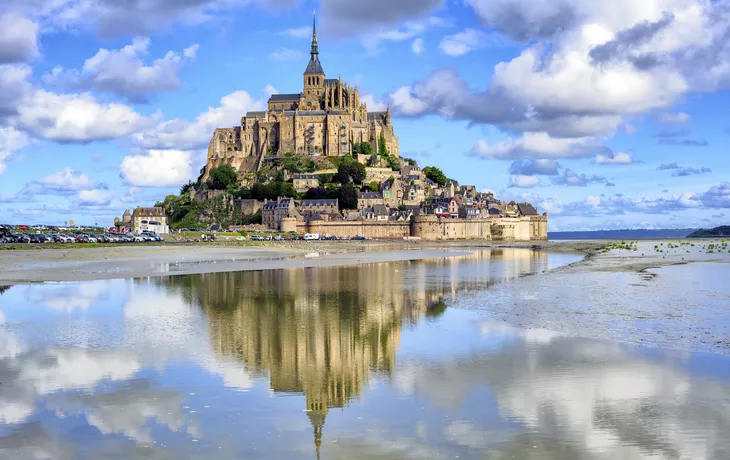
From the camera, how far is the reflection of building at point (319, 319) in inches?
423

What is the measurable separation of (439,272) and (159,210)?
66.3m

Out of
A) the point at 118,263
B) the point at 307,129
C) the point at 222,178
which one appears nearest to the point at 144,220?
the point at 222,178

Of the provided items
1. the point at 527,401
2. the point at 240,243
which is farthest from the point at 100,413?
the point at 240,243

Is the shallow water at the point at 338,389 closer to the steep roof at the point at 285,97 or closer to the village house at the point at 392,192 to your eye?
the village house at the point at 392,192

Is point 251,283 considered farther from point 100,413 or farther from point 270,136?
point 270,136

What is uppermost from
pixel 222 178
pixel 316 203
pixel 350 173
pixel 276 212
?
pixel 350 173

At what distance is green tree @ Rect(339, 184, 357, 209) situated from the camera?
87188 mm

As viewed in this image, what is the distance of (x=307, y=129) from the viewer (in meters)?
98.1

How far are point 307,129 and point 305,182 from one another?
1062 centimetres

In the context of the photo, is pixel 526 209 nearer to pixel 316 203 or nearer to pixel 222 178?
pixel 316 203

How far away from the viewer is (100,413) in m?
8.68

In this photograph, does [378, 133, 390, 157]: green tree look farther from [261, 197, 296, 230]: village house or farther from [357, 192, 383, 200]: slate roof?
[261, 197, 296, 230]: village house

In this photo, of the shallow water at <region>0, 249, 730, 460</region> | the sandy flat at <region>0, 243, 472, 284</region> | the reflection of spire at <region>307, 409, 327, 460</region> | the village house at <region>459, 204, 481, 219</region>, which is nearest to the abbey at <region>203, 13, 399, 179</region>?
the village house at <region>459, 204, 481, 219</region>

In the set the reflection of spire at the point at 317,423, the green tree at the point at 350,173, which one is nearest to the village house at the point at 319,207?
the green tree at the point at 350,173
